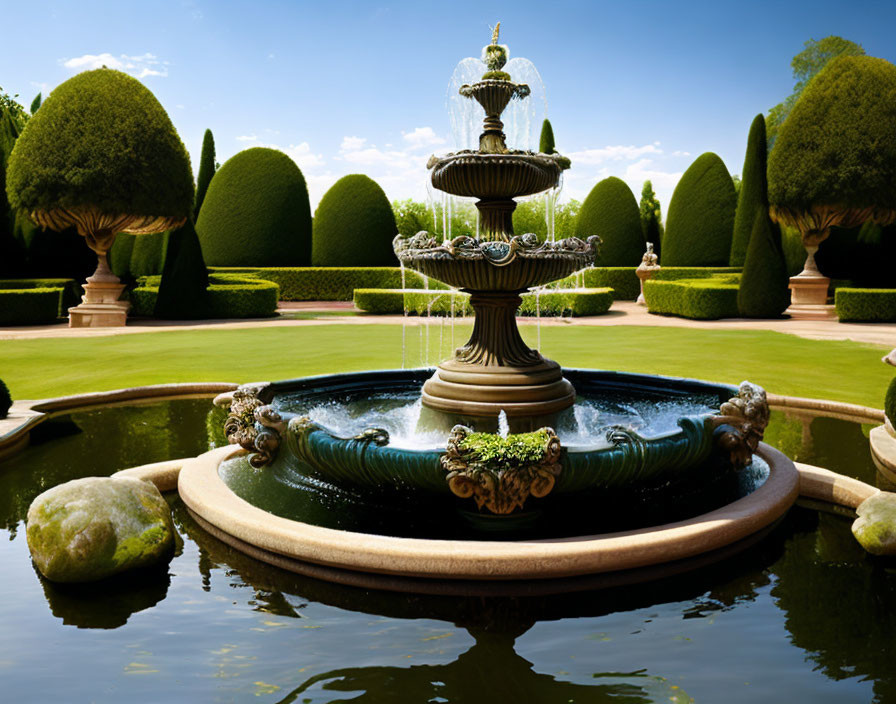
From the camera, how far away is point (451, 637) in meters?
3.63

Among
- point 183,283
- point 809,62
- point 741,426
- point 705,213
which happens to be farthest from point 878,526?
point 809,62

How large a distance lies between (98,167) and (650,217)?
100 feet

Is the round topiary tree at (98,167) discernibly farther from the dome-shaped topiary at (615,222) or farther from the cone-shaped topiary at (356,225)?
the dome-shaped topiary at (615,222)

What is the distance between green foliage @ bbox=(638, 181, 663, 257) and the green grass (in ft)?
76.1

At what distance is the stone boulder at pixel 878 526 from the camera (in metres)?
4.62

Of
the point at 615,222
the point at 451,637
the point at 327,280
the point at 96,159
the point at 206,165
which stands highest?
the point at 206,165

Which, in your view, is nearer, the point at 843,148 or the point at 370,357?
the point at 370,357

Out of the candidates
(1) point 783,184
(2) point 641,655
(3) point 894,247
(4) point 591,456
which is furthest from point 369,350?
(3) point 894,247

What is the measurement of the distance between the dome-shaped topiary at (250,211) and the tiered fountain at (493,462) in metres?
26.2

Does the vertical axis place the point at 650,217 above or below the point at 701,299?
above

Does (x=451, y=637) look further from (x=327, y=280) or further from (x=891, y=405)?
(x=327, y=280)

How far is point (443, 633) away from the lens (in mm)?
3674

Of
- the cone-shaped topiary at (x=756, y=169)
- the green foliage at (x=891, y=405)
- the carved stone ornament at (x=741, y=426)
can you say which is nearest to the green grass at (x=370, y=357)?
the green foliage at (x=891, y=405)

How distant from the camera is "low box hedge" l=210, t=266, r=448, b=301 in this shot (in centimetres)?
3128
